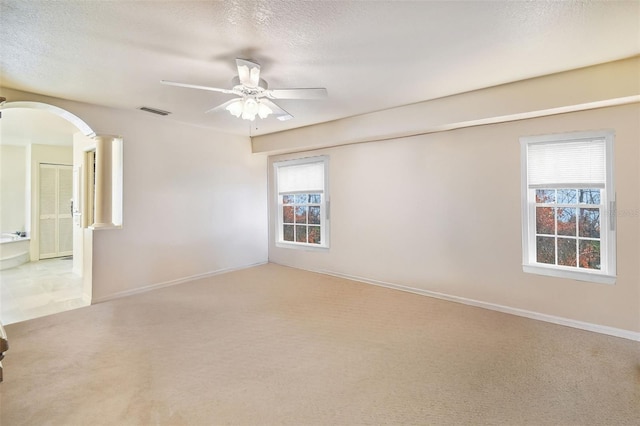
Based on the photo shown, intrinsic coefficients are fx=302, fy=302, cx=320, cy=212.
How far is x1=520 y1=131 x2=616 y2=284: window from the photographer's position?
312cm

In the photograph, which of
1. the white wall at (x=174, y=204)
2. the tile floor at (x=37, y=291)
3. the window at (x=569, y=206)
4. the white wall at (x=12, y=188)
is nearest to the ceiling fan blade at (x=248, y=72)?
the white wall at (x=174, y=204)

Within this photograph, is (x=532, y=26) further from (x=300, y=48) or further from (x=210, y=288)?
(x=210, y=288)

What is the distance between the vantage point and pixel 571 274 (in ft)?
10.7

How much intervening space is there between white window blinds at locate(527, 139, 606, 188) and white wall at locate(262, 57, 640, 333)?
14 cm

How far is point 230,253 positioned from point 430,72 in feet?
14.7

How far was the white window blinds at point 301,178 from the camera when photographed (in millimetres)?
5637

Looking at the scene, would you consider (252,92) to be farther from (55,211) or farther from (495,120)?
(55,211)

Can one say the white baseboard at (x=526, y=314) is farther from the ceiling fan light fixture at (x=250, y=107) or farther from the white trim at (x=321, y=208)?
the ceiling fan light fixture at (x=250, y=107)

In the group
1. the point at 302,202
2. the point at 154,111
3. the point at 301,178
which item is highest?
the point at 154,111

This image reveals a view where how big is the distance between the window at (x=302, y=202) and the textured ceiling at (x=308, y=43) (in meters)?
2.26

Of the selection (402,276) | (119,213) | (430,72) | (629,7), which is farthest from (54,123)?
(629,7)

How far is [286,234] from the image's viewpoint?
6.27 m

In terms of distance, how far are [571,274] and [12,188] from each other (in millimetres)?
10284

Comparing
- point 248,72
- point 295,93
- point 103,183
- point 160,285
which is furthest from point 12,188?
point 295,93
